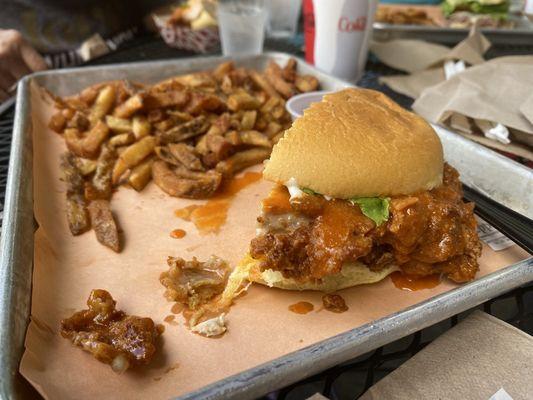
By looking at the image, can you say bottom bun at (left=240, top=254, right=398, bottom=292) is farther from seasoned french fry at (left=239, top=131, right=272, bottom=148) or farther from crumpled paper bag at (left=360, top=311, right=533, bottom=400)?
seasoned french fry at (left=239, top=131, right=272, bottom=148)

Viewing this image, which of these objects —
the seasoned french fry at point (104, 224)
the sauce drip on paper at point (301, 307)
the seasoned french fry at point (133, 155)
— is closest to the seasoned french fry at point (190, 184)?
the seasoned french fry at point (133, 155)

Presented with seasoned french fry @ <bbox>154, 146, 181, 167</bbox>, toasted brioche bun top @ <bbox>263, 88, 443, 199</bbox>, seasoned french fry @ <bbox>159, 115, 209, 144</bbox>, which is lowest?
seasoned french fry @ <bbox>154, 146, 181, 167</bbox>

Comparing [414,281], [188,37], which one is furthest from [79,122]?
[414,281]

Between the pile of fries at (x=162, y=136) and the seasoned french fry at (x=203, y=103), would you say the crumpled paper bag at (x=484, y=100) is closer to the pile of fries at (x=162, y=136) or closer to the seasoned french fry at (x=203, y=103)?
the pile of fries at (x=162, y=136)

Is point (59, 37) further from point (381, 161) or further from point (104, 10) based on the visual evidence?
point (381, 161)

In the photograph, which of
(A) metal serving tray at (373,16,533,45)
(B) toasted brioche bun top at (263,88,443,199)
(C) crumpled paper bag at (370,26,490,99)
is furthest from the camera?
(A) metal serving tray at (373,16,533,45)

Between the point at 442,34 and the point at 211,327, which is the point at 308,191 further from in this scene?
the point at 442,34

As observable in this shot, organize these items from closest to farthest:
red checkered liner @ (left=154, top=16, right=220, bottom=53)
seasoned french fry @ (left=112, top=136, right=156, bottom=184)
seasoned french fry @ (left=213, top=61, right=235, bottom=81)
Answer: seasoned french fry @ (left=112, top=136, right=156, bottom=184), seasoned french fry @ (left=213, top=61, right=235, bottom=81), red checkered liner @ (left=154, top=16, right=220, bottom=53)

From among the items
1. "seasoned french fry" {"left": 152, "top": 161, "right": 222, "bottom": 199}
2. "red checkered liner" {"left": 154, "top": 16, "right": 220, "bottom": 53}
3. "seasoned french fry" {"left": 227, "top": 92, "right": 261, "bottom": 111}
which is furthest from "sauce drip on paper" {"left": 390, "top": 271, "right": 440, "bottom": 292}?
"red checkered liner" {"left": 154, "top": 16, "right": 220, "bottom": 53}
